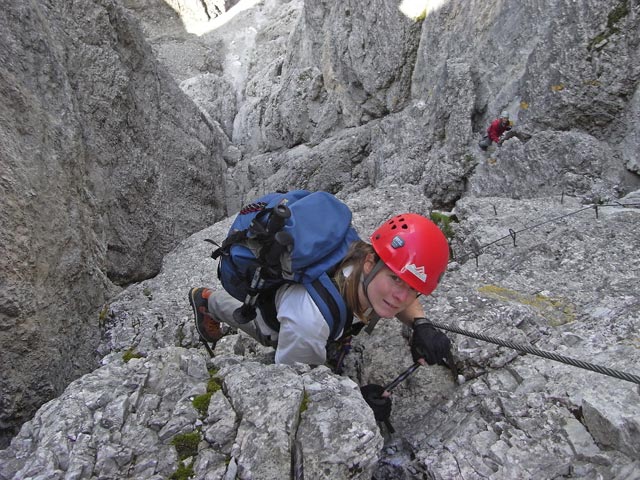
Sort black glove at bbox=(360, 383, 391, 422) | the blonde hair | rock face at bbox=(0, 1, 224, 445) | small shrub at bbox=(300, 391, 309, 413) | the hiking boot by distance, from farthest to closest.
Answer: the hiking boot
rock face at bbox=(0, 1, 224, 445)
black glove at bbox=(360, 383, 391, 422)
the blonde hair
small shrub at bbox=(300, 391, 309, 413)

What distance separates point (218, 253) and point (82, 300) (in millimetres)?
5295

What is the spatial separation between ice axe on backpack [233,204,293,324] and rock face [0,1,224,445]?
14.4 ft

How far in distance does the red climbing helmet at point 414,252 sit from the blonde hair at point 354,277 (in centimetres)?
18

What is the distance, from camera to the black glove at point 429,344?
4.93 meters

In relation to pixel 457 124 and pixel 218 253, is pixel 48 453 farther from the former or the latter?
pixel 457 124

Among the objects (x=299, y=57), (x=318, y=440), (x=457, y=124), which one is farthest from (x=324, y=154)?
(x=318, y=440)

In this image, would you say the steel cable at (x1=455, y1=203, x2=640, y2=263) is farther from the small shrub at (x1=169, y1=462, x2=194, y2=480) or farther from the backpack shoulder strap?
the small shrub at (x1=169, y1=462, x2=194, y2=480)

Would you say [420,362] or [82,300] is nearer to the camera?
[420,362]

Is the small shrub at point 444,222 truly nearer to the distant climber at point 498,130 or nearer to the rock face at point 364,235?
the rock face at point 364,235

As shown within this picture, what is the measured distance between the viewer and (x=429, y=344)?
4957 mm

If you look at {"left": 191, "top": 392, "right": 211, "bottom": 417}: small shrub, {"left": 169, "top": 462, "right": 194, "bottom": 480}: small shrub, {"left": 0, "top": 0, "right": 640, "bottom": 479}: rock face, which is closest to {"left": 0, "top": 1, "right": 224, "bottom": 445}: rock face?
{"left": 0, "top": 0, "right": 640, "bottom": 479}: rock face

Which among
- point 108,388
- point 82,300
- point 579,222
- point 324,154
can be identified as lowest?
point 324,154

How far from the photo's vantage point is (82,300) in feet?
29.1

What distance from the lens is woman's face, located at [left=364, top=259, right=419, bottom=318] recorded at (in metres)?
4.53
